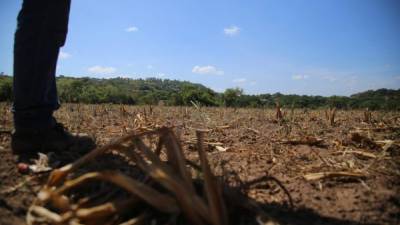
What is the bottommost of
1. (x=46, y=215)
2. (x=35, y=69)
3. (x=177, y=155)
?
(x=46, y=215)

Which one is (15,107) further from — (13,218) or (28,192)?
(13,218)

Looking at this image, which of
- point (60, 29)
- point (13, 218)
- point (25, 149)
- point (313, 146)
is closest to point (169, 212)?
point (13, 218)

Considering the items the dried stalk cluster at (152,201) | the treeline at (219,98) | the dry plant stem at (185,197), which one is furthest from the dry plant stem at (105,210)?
the treeline at (219,98)

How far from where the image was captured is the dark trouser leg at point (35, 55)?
165 cm

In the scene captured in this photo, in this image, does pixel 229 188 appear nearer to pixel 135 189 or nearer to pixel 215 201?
pixel 215 201

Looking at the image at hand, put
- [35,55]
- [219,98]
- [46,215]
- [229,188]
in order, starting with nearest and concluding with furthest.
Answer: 1. [46,215]
2. [229,188]
3. [35,55]
4. [219,98]

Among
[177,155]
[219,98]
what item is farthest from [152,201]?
[219,98]

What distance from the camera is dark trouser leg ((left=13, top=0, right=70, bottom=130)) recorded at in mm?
1653

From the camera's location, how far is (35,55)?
66.1 inches

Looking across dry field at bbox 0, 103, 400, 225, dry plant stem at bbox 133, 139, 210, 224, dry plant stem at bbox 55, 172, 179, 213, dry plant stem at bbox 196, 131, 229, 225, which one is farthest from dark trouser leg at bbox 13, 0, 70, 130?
dry plant stem at bbox 196, 131, 229, 225

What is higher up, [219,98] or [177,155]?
[219,98]

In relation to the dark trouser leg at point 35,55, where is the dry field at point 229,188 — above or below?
below

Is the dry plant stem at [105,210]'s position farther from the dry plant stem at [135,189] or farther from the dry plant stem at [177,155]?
the dry plant stem at [177,155]

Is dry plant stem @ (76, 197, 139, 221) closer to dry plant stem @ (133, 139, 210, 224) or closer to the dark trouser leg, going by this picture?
dry plant stem @ (133, 139, 210, 224)
